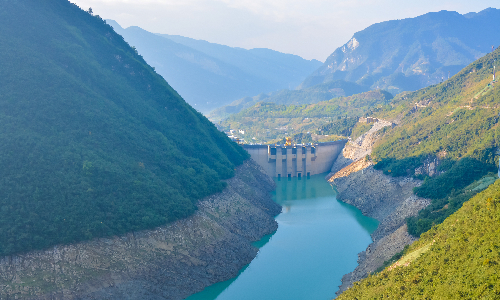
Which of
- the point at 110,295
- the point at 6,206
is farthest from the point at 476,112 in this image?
the point at 6,206

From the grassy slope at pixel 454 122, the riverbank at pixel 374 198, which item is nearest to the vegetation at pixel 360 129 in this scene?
the riverbank at pixel 374 198

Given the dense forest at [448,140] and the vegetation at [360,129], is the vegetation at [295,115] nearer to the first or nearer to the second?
the vegetation at [360,129]

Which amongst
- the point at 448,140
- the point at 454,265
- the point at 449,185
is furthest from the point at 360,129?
the point at 454,265

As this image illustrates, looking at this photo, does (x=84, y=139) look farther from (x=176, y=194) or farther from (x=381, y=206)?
(x=381, y=206)

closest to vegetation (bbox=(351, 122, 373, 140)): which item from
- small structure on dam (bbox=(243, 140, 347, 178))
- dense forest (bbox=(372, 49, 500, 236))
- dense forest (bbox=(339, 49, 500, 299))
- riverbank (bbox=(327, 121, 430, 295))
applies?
riverbank (bbox=(327, 121, 430, 295))

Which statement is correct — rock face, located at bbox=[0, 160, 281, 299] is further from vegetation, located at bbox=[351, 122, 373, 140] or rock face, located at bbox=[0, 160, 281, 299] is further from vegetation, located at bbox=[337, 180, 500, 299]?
vegetation, located at bbox=[351, 122, 373, 140]
